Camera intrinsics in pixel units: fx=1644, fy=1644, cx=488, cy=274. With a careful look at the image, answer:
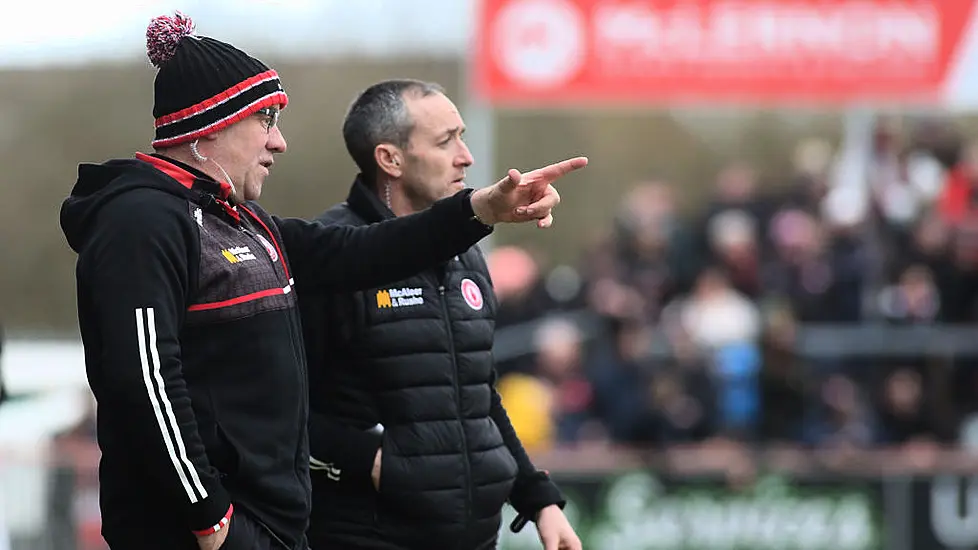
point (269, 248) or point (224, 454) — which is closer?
point (224, 454)

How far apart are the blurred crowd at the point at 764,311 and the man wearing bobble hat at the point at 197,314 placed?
717 centimetres

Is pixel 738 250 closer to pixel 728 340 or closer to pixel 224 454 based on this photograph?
pixel 728 340

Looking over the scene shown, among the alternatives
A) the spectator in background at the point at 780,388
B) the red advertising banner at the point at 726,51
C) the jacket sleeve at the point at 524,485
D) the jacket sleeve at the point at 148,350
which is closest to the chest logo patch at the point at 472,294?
the jacket sleeve at the point at 524,485

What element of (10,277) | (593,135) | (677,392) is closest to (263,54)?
(593,135)

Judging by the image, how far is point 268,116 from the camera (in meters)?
3.77

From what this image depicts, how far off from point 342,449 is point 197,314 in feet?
3.45

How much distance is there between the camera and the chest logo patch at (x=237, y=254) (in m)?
3.59

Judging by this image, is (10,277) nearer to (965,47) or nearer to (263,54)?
(263,54)

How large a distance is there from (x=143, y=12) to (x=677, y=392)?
24.5ft

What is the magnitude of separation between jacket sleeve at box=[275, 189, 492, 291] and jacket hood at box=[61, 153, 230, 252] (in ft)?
1.82

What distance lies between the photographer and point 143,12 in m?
16.0

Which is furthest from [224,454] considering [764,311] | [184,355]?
[764,311]

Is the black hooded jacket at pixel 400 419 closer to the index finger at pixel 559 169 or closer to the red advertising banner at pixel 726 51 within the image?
the index finger at pixel 559 169

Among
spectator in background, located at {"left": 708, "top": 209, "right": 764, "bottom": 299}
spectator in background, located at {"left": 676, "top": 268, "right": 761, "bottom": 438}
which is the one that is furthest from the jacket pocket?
spectator in background, located at {"left": 708, "top": 209, "right": 764, "bottom": 299}
